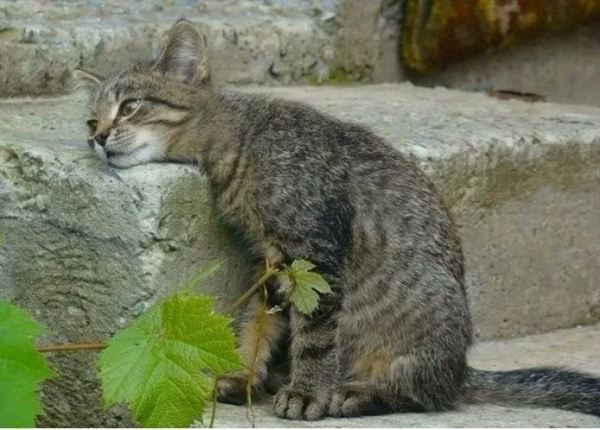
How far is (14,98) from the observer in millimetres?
5324

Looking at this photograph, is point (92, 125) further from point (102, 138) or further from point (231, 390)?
point (231, 390)

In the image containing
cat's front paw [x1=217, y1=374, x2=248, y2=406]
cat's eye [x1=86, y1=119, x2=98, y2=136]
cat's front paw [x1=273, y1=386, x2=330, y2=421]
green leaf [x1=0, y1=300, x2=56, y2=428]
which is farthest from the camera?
cat's eye [x1=86, y1=119, x2=98, y2=136]

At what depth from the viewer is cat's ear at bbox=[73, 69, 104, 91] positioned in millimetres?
4604

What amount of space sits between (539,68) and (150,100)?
8.85ft

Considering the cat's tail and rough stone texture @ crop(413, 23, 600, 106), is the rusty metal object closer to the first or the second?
rough stone texture @ crop(413, 23, 600, 106)

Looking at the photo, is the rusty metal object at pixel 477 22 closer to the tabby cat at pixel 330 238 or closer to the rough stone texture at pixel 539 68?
the rough stone texture at pixel 539 68

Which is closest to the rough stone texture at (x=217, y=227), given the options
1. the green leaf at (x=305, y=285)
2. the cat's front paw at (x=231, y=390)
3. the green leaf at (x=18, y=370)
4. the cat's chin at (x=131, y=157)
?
the cat's chin at (x=131, y=157)

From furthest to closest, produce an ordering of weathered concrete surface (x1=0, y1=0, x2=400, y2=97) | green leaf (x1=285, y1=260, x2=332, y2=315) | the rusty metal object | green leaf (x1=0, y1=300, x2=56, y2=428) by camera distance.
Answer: the rusty metal object < weathered concrete surface (x1=0, y1=0, x2=400, y2=97) < green leaf (x1=285, y1=260, x2=332, y2=315) < green leaf (x1=0, y1=300, x2=56, y2=428)

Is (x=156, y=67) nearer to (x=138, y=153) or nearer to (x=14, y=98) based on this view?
(x=138, y=153)

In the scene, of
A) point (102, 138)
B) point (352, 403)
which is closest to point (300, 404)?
point (352, 403)

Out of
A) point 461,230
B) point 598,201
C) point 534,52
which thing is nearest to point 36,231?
point 461,230

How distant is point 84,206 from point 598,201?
2.38 metres

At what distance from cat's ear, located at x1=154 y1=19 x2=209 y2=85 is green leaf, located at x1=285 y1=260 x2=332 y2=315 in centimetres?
90

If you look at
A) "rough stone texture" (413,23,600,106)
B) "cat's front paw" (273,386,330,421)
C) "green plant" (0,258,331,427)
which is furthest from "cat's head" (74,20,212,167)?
"rough stone texture" (413,23,600,106)
